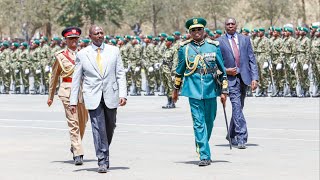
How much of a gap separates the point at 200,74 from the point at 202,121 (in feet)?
2.10

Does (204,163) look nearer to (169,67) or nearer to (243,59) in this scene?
(243,59)

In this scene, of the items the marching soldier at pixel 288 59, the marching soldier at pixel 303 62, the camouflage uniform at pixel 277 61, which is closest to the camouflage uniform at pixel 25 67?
the camouflage uniform at pixel 277 61

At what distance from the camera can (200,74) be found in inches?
551

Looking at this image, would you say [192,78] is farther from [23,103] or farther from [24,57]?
[24,57]

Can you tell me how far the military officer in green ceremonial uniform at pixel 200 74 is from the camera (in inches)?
546

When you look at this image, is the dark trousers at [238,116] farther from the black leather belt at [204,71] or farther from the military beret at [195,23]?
the military beret at [195,23]

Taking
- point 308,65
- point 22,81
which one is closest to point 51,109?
point 308,65

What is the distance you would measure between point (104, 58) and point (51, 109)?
44.8 feet

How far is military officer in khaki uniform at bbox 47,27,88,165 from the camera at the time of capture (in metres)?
14.1

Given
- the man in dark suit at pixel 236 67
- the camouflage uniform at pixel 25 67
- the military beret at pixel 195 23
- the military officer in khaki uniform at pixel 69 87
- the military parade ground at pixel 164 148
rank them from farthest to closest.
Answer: the camouflage uniform at pixel 25 67 → the man in dark suit at pixel 236 67 → the military officer in khaki uniform at pixel 69 87 → the military beret at pixel 195 23 → the military parade ground at pixel 164 148

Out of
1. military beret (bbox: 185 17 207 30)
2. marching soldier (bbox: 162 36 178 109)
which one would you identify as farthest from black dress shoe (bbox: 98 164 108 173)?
marching soldier (bbox: 162 36 178 109)

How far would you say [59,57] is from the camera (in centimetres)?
1467

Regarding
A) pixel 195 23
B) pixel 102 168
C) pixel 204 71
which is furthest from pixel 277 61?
pixel 102 168

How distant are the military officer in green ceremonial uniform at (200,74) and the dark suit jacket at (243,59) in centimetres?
203
